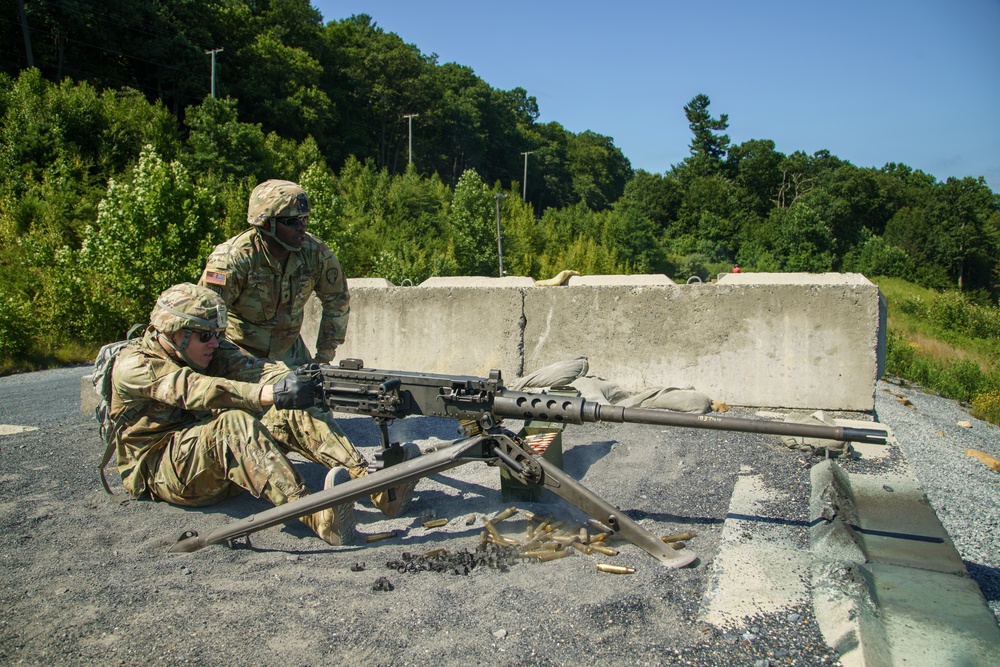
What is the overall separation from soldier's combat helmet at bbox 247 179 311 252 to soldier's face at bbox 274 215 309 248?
22mm

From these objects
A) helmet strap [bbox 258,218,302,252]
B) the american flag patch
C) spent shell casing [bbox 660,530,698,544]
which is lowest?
spent shell casing [bbox 660,530,698,544]

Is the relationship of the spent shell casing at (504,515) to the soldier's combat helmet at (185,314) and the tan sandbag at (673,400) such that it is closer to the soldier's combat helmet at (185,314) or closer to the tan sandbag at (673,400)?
the tan sandbag at (673,400)

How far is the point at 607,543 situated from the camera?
375 centimetres

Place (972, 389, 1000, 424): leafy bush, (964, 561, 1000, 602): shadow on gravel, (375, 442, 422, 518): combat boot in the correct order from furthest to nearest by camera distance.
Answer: (972, 389, 1000, 424): leafy bush → (375, 442, 422, 518): combat boot → (964, 561, 1000, 602): shadow on gravel

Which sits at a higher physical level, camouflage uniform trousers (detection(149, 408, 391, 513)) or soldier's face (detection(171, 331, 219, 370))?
soldier's face (detection(171, 331, 219, 370))

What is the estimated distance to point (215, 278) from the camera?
4.89m

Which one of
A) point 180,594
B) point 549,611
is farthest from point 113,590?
point 549,611

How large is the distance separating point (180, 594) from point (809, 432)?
10.0 ft

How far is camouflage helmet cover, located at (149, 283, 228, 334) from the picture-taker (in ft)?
13.3

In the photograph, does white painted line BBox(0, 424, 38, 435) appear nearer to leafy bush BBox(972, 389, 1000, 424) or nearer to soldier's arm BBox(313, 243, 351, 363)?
soldier's arm BBox(313, 243, 351, 363)

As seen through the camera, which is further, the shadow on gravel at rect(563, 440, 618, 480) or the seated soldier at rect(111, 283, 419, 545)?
the shadow on gravel at rect(563, 440, 618, 480)

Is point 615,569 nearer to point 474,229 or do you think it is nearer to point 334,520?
point 334,520

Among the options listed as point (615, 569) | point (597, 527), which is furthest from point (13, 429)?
point (615, 569)

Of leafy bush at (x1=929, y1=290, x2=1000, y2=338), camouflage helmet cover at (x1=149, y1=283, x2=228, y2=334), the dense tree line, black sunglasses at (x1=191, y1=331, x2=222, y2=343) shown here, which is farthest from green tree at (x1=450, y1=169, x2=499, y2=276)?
camouflage helmet cover at (x1=149, y1=283, x2=228, y2=334)
